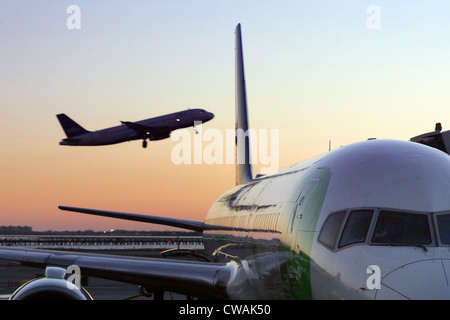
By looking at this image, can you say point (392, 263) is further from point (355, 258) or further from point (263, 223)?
point (263, 223)

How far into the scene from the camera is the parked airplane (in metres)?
7.32

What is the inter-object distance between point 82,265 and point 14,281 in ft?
75.1

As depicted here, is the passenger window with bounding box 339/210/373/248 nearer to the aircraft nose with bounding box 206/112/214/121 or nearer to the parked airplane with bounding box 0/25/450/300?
the parked airplane with bounding box 0/25/450/300

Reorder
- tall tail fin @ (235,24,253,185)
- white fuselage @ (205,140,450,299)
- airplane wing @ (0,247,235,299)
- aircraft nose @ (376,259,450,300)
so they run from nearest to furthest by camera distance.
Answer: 1. aircraft nose @ (376,259,450,300)
2. white fuselage @ (205,140,450,299)
3. airplane wing @ (0,247,235,299)
4. tall tail fin @ (235,24,253,185)

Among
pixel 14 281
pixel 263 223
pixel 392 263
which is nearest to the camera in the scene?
pixel 392 263

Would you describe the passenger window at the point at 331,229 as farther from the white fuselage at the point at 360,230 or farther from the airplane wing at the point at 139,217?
the airplane wing at the point at 139,217

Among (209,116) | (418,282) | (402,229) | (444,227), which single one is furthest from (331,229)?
(209,116)

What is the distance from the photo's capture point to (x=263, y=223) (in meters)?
12.5

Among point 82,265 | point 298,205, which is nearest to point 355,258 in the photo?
point 298,205

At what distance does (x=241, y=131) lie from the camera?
87.4 ft

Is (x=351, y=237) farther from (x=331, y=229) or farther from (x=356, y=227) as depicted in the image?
(x=331, y=229)

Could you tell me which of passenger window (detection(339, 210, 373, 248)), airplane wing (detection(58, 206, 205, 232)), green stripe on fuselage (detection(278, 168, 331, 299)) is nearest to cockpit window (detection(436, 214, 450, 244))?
passenger window (detection(339, 210, 373, 248))

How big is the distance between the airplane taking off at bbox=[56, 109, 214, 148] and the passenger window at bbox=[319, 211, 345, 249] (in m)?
69.9
